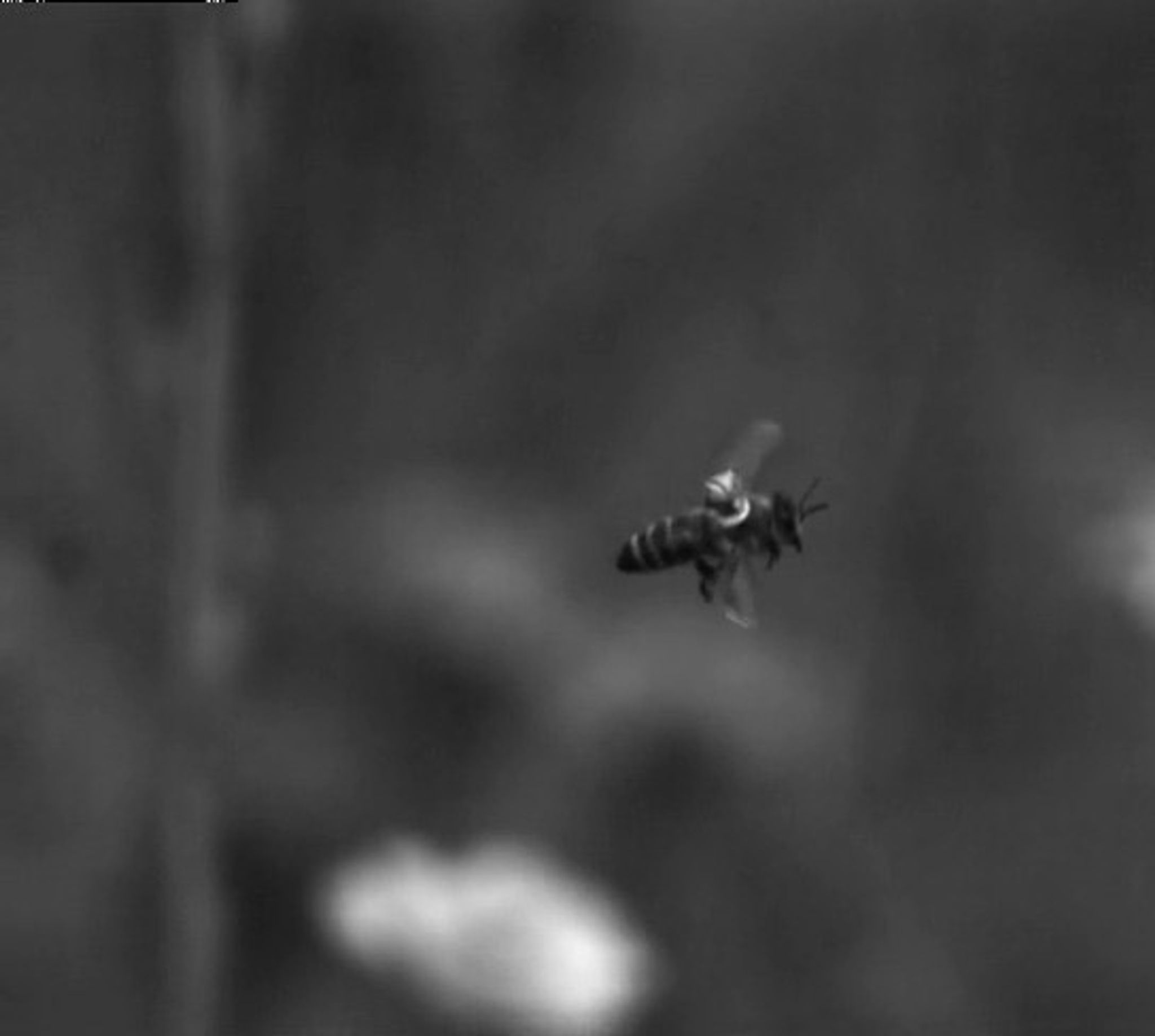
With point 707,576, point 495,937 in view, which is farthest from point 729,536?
point 495,937

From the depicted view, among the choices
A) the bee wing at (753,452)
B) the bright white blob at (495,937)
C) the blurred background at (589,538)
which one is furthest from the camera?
the blurred background at (589,538)

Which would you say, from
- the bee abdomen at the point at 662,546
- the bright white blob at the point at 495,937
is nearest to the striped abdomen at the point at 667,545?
the bee abdomen at the point at 662,546

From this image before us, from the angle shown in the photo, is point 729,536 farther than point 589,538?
No

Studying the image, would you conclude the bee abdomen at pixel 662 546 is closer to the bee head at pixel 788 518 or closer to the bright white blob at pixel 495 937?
the bee head at pixel 788 518

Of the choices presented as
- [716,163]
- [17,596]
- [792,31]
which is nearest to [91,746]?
[17,596]

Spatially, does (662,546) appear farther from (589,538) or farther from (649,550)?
(589,538)

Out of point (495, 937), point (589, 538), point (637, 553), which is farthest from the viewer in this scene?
point (589, 538)

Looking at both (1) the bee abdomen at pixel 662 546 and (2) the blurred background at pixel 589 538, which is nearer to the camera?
(1) the bee abdomen at pixel 662 546
